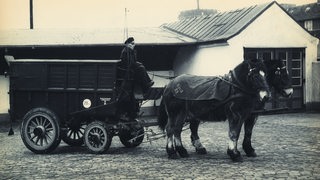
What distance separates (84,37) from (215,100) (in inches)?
486

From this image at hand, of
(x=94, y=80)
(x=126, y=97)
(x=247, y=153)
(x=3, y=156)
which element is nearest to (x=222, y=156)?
(x=247, y=153)

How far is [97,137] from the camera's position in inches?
388

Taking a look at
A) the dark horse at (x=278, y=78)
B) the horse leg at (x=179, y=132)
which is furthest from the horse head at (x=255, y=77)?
the horse leg at (x=179, y=132)

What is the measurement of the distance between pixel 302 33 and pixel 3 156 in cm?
1451

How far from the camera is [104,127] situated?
9.77m

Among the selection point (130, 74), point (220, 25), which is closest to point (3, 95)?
point (220, 25)

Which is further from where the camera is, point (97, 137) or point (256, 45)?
point (256, 45)

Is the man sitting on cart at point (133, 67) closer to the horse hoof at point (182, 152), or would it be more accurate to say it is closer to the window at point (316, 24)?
the horse hoof at point (182, 152)

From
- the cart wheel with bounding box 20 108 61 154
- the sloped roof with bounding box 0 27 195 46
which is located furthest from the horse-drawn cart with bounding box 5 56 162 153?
the sloped roof with bounding box 0 27 195 46

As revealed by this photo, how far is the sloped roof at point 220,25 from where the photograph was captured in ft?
61.1

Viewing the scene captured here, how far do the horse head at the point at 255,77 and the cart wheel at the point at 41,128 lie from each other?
14.1 ft

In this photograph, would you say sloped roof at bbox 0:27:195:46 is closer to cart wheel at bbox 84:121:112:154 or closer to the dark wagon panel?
the dark wagon panel

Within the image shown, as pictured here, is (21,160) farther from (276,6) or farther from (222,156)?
(276,6)

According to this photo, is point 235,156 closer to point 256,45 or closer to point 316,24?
point 256,45
